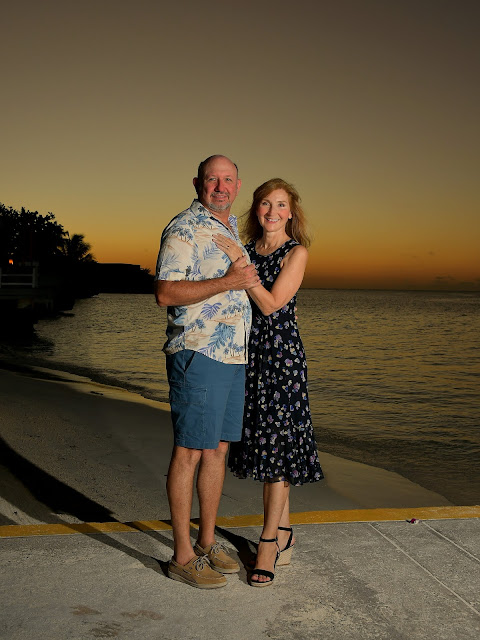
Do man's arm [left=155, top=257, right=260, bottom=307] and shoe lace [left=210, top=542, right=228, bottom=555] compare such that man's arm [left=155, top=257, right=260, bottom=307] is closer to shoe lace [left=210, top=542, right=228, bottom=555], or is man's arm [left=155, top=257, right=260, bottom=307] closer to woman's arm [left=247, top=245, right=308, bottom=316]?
woman's arm [left=247, top=245, right=308, bottom=316]

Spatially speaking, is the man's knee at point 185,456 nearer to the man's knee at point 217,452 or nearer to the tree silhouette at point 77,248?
the man's knee at point 217,452

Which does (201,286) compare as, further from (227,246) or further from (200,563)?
(200,563)

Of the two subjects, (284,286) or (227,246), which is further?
(284,286)

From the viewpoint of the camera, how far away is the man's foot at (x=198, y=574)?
127 inches

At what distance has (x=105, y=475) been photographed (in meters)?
7.18

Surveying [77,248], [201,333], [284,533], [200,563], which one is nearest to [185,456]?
[200,563]

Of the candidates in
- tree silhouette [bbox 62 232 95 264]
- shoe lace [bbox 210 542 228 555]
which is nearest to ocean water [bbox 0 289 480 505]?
shoe lace [bbox 210 542 228 555]

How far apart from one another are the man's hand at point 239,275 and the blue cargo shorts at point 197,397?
36 cm

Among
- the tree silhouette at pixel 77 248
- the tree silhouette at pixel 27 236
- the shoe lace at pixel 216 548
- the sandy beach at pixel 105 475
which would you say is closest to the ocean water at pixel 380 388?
the sandy beach at pixel 105 475

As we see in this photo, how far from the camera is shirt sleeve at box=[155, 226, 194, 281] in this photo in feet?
10.6

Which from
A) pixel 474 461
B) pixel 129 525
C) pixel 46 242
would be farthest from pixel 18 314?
pixel 46 242

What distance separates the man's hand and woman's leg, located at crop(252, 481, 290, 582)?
3.32 ft

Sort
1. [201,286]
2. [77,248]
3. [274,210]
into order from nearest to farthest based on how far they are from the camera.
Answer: [201,286]
[274,210]
[77,248]

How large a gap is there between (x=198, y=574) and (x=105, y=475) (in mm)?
4149
